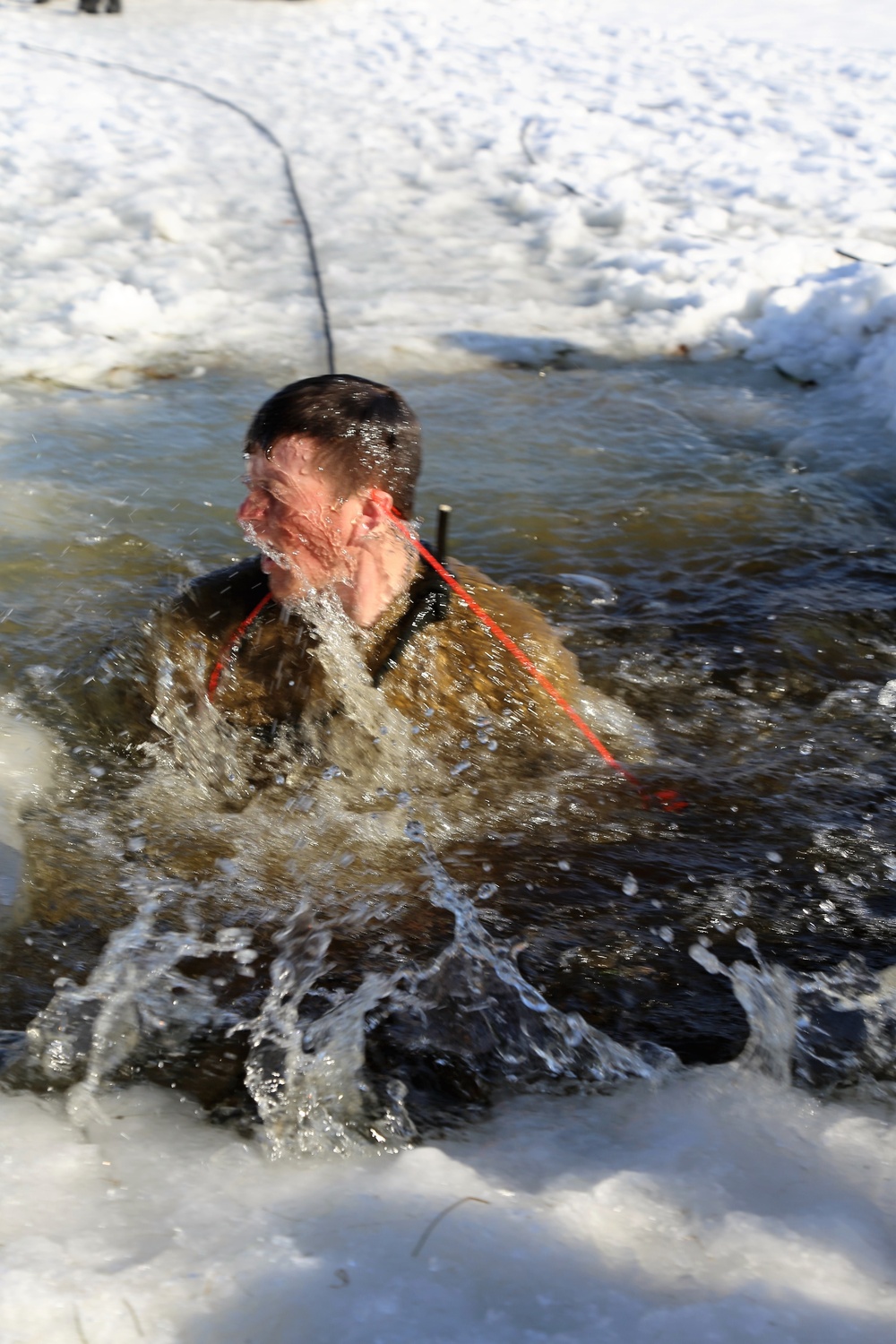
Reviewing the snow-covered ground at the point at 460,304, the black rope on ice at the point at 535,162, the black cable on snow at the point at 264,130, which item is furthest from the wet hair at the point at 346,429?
the black rope on ice at the point at 535,162

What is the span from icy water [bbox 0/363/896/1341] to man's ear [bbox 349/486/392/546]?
53 cm

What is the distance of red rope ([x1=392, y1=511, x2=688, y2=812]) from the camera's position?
325 centimetres

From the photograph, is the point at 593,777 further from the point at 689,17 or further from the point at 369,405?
the point at 689,17

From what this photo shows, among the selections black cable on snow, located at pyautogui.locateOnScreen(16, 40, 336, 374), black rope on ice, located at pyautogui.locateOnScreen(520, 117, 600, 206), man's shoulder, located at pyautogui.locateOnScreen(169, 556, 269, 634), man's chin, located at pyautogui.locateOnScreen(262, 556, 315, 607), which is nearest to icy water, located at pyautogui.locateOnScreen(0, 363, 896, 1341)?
man's shoulder, located at pyautogui.locateOnScreen(169, 556, 269, 634)

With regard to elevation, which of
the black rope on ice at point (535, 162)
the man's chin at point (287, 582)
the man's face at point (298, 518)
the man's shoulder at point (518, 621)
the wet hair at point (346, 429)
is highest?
the black rope on ice at point (535, 162)

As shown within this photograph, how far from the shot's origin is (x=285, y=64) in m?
12.1

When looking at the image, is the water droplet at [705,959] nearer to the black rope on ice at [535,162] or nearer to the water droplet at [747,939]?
the water droplet at [747,939]

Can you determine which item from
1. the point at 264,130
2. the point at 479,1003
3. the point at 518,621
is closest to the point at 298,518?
the point at 518,621

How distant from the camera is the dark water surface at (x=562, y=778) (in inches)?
102

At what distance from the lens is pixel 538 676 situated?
11.0ft

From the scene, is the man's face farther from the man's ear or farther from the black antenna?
the black antenna

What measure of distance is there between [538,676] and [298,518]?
2.46ft

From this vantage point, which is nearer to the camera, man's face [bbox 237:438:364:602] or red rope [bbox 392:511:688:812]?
man's face [bbox 237:438:364:602]

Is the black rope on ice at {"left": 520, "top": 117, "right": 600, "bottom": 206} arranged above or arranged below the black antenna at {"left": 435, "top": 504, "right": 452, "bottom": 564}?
above
